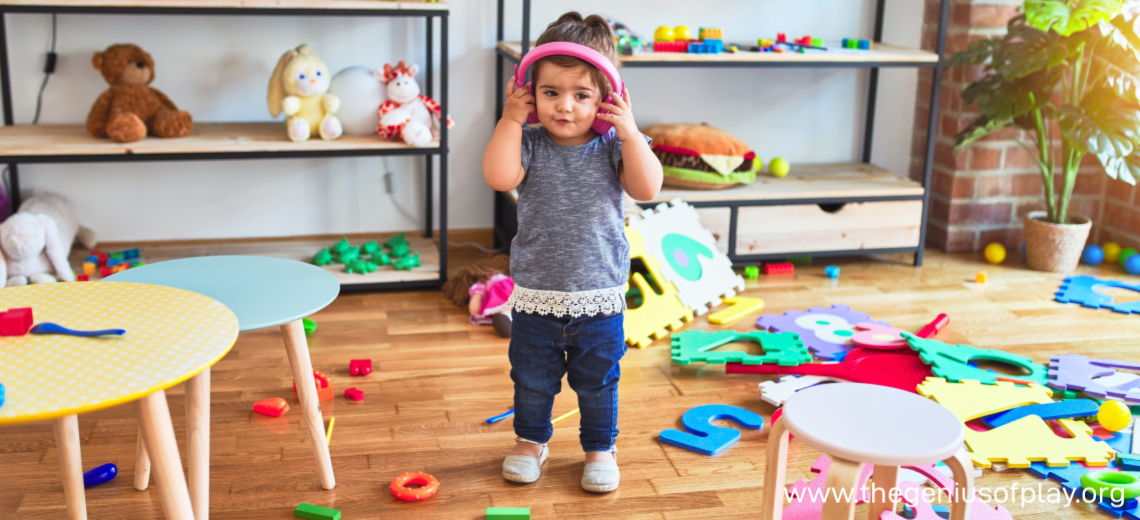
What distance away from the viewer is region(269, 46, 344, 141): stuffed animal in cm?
233

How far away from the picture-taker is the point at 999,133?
289 centimetres

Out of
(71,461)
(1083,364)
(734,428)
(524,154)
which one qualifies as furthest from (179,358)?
(1083,364)

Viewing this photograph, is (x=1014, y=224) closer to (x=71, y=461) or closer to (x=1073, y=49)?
(x=1073, y=49)

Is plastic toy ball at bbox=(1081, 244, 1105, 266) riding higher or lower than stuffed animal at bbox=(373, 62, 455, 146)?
lower

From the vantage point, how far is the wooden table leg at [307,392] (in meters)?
1.36

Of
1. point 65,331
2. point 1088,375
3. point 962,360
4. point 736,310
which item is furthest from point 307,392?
point 1088,375

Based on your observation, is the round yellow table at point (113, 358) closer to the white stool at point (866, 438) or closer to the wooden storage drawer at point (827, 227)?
the white stool at point (866, 438)

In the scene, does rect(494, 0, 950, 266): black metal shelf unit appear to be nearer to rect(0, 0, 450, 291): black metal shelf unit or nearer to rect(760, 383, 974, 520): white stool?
rect(0, 0, 450, 291): black metal shelf unit

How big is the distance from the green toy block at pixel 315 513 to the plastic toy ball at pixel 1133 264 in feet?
8.12

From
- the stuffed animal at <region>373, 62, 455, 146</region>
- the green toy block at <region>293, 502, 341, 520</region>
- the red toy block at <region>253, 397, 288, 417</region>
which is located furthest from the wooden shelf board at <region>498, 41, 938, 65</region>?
the green toy block at <region>293, 502, 341, 520</region>

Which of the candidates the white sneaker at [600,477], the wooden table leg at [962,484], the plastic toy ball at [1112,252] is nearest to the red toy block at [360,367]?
the white sneaker at [600,477]

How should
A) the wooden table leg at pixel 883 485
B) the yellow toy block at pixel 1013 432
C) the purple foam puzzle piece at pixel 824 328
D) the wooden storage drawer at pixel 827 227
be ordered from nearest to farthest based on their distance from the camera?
the wooden table leg at pixel 883 485 → the yellow toy block at pixel 1013 432 → the purple foam puzzle piece at pixel 824 328 → the wooden storage drawer at pixel 827 227

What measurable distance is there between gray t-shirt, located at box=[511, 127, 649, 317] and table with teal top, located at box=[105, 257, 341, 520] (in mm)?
320

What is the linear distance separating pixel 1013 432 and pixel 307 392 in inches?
49.9
